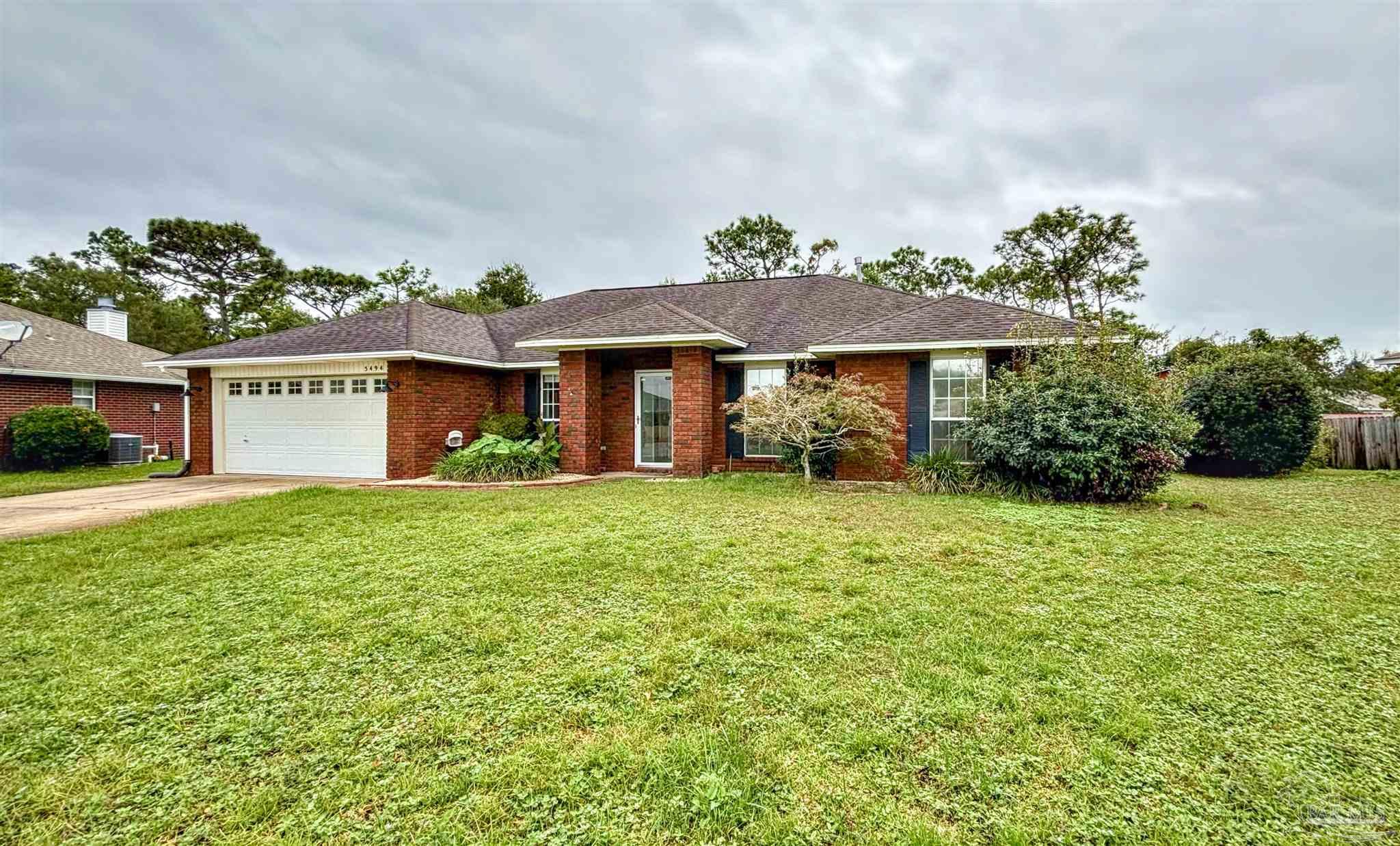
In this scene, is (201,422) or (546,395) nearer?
(201,422)

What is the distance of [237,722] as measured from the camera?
2.75 metres

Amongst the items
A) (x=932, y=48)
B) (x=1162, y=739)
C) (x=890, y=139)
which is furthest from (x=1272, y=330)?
(x=1162, y=739)

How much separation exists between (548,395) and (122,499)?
25.2ft

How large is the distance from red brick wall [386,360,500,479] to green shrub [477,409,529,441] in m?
0.47

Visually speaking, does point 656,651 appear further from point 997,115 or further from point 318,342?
point 997,115

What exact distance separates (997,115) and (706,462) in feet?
40.4

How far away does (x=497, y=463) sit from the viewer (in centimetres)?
1139

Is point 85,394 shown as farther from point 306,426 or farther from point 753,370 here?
point 753,370

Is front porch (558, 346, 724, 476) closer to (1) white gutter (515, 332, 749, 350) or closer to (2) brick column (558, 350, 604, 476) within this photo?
(2) brick column (558, 350, 604, 476)

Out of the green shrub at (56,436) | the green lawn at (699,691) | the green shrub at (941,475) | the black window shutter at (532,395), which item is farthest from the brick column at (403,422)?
the green shrub at (941,475)

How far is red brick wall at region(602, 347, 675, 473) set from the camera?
13078mm

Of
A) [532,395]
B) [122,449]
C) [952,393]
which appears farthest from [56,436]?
[952,393]

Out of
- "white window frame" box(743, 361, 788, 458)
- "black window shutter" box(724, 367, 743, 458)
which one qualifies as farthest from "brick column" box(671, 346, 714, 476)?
"white window frame" box(743, 361, 788, 458)

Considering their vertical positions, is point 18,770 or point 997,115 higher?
point 997,115
